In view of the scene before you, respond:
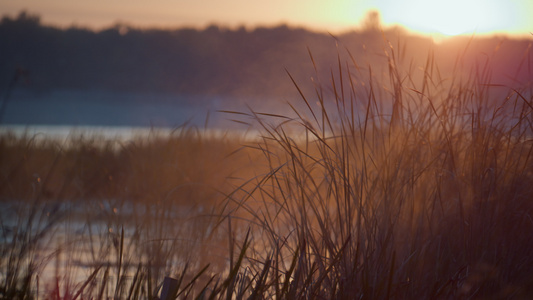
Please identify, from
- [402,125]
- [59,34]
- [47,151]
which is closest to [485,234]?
[402,125]

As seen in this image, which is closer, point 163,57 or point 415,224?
point 415,224

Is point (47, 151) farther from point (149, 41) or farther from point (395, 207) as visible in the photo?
point (149, 41)

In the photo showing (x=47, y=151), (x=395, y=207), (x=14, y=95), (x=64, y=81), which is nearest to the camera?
→ (x=395, y=207)

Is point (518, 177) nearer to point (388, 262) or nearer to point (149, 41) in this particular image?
point (388, 262)

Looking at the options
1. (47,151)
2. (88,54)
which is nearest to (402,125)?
(47,151)

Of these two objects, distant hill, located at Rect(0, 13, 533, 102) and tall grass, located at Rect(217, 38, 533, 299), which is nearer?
tall grass, located at Rect(217, 38, 533, 299)

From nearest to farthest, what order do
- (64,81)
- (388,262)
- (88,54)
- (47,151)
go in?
(388,262) → (47,151) → (64,81) → (88,54)

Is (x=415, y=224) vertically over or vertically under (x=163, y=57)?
under

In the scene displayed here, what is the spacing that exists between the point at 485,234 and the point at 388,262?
31 cm

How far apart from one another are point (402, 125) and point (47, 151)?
3.46 metres

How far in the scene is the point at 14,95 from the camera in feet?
46.5

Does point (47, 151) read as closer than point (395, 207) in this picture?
No

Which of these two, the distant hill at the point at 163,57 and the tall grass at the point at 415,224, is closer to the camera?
the tall grass at the point at 415,224

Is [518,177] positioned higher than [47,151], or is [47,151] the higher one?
[518,177]
